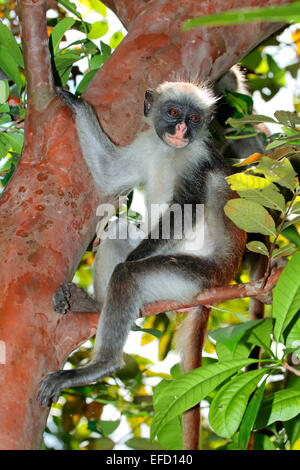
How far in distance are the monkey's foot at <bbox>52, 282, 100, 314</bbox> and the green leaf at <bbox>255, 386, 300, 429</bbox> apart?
37.5 inches

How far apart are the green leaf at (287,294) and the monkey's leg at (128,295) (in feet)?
3.56

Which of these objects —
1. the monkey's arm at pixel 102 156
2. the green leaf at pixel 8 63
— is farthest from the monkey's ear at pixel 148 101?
the green leaf at pixel 8 63

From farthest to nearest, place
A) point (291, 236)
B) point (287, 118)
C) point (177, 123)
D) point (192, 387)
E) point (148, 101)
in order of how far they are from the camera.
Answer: point (177, 123), point (148, 101), point (291, 236), point (287, 118), point (192, 387)

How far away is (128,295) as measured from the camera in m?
2.93

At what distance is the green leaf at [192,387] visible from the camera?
6.01ft

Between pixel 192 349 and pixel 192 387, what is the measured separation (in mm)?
1283

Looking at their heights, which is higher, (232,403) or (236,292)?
(236,292)

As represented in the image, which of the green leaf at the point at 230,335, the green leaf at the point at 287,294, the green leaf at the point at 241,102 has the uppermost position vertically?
the green leaf at the point at 241,102

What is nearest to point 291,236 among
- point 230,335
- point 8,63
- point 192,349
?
point 192,349

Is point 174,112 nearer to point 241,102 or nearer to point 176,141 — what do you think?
point 176,141

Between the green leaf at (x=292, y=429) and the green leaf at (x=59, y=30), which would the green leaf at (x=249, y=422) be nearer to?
the green leaf at (x=292, y=429)
